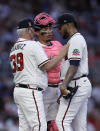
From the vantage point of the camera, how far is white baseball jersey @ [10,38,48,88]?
6.08 m

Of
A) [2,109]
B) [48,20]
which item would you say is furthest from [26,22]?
[2,109]

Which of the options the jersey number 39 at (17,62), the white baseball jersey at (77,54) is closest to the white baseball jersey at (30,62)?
the jersey number 39 at (17,62)

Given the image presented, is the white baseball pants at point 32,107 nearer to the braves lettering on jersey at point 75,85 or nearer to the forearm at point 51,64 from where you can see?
the braves lettering on jersey at point 75,85

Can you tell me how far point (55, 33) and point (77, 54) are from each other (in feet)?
20.3

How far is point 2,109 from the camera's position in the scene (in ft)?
34.8

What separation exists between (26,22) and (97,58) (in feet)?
19.6

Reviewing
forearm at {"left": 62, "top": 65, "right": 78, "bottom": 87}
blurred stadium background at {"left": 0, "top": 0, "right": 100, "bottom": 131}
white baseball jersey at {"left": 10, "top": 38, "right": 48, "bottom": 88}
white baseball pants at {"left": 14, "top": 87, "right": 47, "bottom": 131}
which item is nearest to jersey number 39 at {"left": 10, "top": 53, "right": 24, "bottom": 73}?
white baseball jersey at {"left": 10, "top": 38, "right": 48, "bottom": 88}

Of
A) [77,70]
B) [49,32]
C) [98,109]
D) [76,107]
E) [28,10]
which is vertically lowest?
[98,109]

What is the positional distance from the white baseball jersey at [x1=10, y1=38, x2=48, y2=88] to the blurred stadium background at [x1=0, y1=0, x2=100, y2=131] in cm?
418

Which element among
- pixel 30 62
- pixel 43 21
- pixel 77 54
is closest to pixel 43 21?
pixel 43 21

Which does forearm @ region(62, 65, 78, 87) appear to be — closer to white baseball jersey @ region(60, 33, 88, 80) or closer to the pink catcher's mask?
white baseball jersey @ region(60, 33, 88, 80)

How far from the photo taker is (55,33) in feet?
39.4

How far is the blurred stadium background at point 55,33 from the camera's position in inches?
417

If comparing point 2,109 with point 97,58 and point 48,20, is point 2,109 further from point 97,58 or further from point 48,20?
point 48,20
